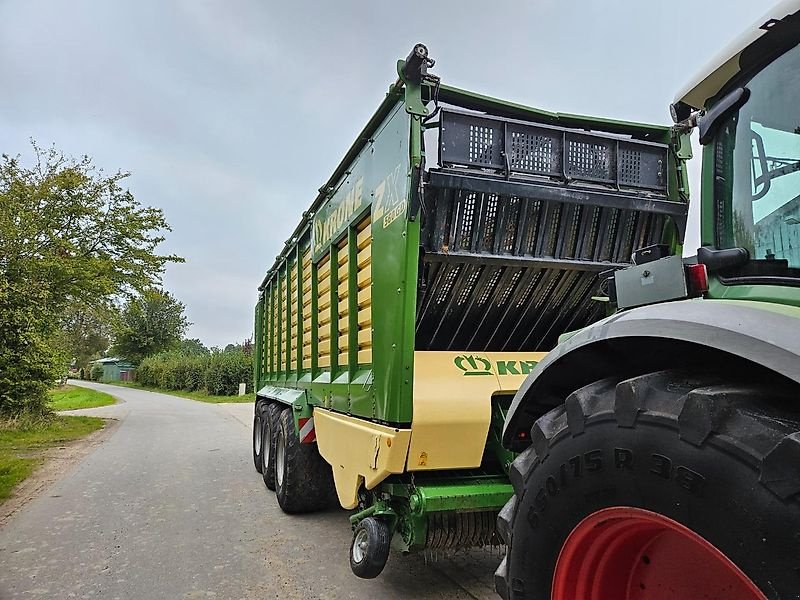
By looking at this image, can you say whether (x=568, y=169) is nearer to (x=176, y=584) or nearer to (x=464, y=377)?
(x=464, y=377)

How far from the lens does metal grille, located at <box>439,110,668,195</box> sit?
3.43 meters

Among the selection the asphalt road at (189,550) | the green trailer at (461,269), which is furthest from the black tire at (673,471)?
the asphalt road at (189,550)

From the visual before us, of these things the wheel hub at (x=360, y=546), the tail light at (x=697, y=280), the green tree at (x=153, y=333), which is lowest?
the wheel hub at (x=360, y=546)

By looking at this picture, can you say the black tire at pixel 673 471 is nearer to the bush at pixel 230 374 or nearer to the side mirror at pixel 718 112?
the side mirror at pixel 718 112

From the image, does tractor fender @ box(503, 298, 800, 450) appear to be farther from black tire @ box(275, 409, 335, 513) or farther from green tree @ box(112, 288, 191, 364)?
green tree @ box(112, 288, 191, 364)

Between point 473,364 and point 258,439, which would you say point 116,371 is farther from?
point 473,364

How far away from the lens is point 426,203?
3467 millimetres

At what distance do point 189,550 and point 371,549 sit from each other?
2.29 meters

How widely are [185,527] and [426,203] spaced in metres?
4.25

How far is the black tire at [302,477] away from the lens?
5797 mm

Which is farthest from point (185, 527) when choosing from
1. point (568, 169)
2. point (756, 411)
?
point (756, 411)

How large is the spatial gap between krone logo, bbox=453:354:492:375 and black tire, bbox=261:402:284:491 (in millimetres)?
3567

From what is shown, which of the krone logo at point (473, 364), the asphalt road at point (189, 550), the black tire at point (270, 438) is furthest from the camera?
the black tire at point (270, 438)

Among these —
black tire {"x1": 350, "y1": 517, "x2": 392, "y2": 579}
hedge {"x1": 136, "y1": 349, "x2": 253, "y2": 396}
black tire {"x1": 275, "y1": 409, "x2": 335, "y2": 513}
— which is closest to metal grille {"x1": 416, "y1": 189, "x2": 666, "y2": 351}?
black tire {"x1": 350, "y1": 517, "x2": 392, "y2": 579}
